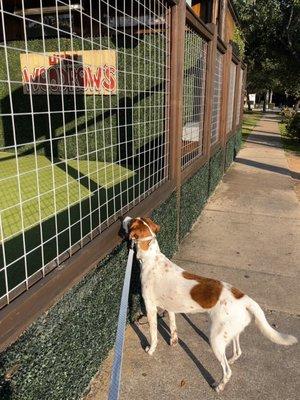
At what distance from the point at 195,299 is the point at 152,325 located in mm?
500

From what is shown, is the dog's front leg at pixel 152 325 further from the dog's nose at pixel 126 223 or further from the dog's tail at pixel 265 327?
the dog's tail at pixel 265 327

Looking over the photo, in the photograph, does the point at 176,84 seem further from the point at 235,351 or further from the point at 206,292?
the point at 235,351

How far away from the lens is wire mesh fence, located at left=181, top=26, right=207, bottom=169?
5023mm

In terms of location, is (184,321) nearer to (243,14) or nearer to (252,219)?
(252,219)

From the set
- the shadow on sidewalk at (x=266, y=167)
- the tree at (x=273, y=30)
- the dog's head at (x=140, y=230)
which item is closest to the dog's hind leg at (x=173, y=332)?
the dog's head at (x=140, y=230)

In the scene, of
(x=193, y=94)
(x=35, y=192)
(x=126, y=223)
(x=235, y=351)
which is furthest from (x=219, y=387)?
(x=35, y=192)

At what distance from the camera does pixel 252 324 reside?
11.6 ft

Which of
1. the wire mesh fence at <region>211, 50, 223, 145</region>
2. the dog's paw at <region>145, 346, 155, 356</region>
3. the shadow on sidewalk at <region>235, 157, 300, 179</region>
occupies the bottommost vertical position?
the shadow on sidewalk at <region>235, 157, 300, 179</region>

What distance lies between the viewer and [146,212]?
11.7 ft

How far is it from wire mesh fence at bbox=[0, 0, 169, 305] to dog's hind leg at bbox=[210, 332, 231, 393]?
1142mm

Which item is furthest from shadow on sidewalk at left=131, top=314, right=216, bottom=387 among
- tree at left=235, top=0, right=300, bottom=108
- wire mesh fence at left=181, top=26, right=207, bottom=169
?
tree at left=235, top=0, right=300, bottom=108

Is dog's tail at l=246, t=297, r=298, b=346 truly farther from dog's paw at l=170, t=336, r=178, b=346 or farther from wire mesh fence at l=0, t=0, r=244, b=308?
wire mesh fence at l=0, t=0, r=244, b=308

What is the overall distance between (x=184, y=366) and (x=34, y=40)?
9.27 m

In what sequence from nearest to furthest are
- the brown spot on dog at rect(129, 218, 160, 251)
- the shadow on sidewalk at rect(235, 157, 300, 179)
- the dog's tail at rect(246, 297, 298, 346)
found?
the dog's tail at rect(246, 297, 298, 346)
the brown spot on dog at rect(129, 218, 160, 251)
the shadow on sidewalk at rect(235, 157, 300, 179)
